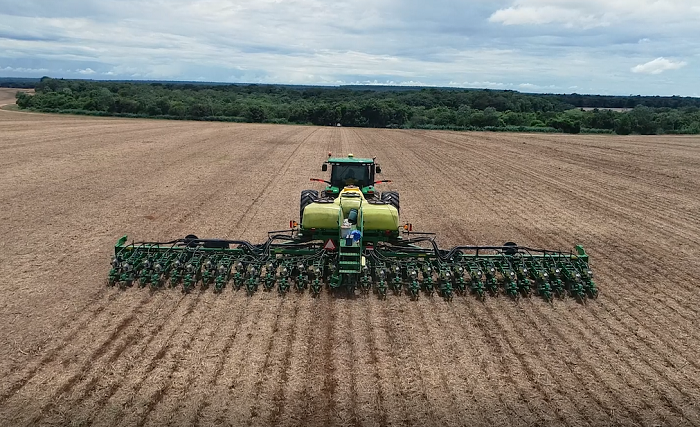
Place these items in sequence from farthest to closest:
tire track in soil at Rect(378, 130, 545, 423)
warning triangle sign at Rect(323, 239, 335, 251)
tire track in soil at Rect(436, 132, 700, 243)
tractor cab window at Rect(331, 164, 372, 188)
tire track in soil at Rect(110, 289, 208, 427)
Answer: tire track in soil at Rect(436, 132, 700, 243), tractor cab window at Rect(331, 164, 372, 188), warning triangle sign at Rect(323, 239, 335, 251), tire track in soil at Rect(378, 130, 545, 423), tire track in soil at Rect(110, 289, 208, 427)

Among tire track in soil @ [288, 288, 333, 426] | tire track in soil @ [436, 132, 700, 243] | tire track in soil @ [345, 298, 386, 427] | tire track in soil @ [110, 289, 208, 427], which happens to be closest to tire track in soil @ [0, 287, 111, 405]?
tire track in soil @ [110, 289, 208, 427]

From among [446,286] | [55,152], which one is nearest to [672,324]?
[446,286]

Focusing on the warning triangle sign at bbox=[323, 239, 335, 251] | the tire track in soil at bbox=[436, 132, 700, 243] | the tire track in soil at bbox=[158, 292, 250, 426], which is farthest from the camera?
the tire track in soil at bbox=[436, 132, 700, 243]

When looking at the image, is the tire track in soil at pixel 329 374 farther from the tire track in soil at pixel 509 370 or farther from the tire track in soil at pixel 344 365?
the tire track in soil at pixel 509 370

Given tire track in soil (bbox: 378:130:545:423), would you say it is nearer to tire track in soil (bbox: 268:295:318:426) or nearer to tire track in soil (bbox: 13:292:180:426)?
tire track in soil (bbox: 268:295:318:426)

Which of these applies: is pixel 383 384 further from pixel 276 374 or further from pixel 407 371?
pixel 276 374

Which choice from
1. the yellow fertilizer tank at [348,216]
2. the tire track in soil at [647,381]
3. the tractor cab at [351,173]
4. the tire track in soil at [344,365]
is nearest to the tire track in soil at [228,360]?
the tire track in soil at [344,365]

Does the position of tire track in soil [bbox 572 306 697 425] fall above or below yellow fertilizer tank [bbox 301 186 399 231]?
below
